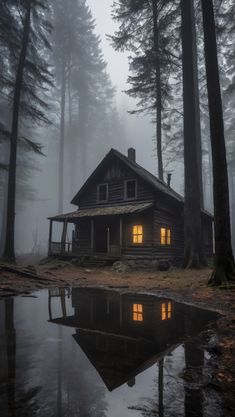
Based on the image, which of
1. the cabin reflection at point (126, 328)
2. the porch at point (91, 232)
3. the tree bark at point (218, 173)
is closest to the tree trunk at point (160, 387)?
the cabin reflection at point (126, 328)

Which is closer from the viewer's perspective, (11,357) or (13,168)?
(11,357)

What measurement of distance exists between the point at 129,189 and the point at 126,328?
19260mm

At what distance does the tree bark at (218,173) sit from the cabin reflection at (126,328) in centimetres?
287

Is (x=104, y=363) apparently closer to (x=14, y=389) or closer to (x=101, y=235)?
(x=14, y=389)

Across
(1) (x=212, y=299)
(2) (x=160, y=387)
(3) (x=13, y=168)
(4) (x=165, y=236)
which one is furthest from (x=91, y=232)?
(2) (x=160, y=387)

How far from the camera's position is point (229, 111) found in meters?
45.9

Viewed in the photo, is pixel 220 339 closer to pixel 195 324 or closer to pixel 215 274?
pixel 195 324

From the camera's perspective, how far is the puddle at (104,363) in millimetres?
2797

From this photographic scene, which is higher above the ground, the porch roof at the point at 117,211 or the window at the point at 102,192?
the window at the point at 102,192

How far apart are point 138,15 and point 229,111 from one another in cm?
2687

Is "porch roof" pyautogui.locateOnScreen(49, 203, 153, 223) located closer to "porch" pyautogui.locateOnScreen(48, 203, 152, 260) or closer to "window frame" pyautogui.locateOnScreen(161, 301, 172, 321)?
"porch" pyautogui.locateOnScreen(48, 203, 152, 260)

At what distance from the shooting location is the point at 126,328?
18.6 feet

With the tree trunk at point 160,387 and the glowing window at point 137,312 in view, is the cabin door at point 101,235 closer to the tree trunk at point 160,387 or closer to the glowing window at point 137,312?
the glowing window at point 137,312

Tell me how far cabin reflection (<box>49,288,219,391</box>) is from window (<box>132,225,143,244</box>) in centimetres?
1366
